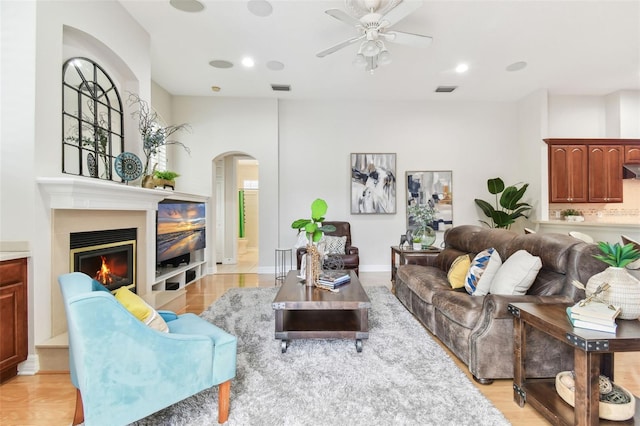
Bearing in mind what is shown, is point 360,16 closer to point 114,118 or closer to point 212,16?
point 212,16

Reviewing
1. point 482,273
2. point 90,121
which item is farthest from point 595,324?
point 90,121

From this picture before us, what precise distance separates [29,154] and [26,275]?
889 millimetres

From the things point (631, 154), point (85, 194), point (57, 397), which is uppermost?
point (631, 154)

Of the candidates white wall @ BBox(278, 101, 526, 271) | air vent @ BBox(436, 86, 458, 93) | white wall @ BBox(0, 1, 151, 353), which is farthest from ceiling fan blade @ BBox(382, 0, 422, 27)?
white wall @ BBox(278, 101, 526, 271)

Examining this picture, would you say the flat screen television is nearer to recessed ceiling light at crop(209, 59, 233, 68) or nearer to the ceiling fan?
recessed ceiling light at crop(209, 59, 233, 68)

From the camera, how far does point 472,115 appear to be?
19.9 feet

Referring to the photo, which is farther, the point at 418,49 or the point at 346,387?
the point at 418,49

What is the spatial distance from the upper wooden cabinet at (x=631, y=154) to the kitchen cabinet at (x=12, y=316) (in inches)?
334

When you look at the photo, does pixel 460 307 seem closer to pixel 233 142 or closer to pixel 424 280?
pixel 424 280

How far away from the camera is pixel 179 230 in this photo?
464 centimetres

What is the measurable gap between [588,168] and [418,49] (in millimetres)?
4163

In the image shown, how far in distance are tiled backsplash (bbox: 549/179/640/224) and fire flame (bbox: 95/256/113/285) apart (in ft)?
23.4

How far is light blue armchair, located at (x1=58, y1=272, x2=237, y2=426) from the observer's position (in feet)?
4.13

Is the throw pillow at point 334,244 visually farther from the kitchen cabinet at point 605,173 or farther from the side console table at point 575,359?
the kitchen cabinet at point 605,173
